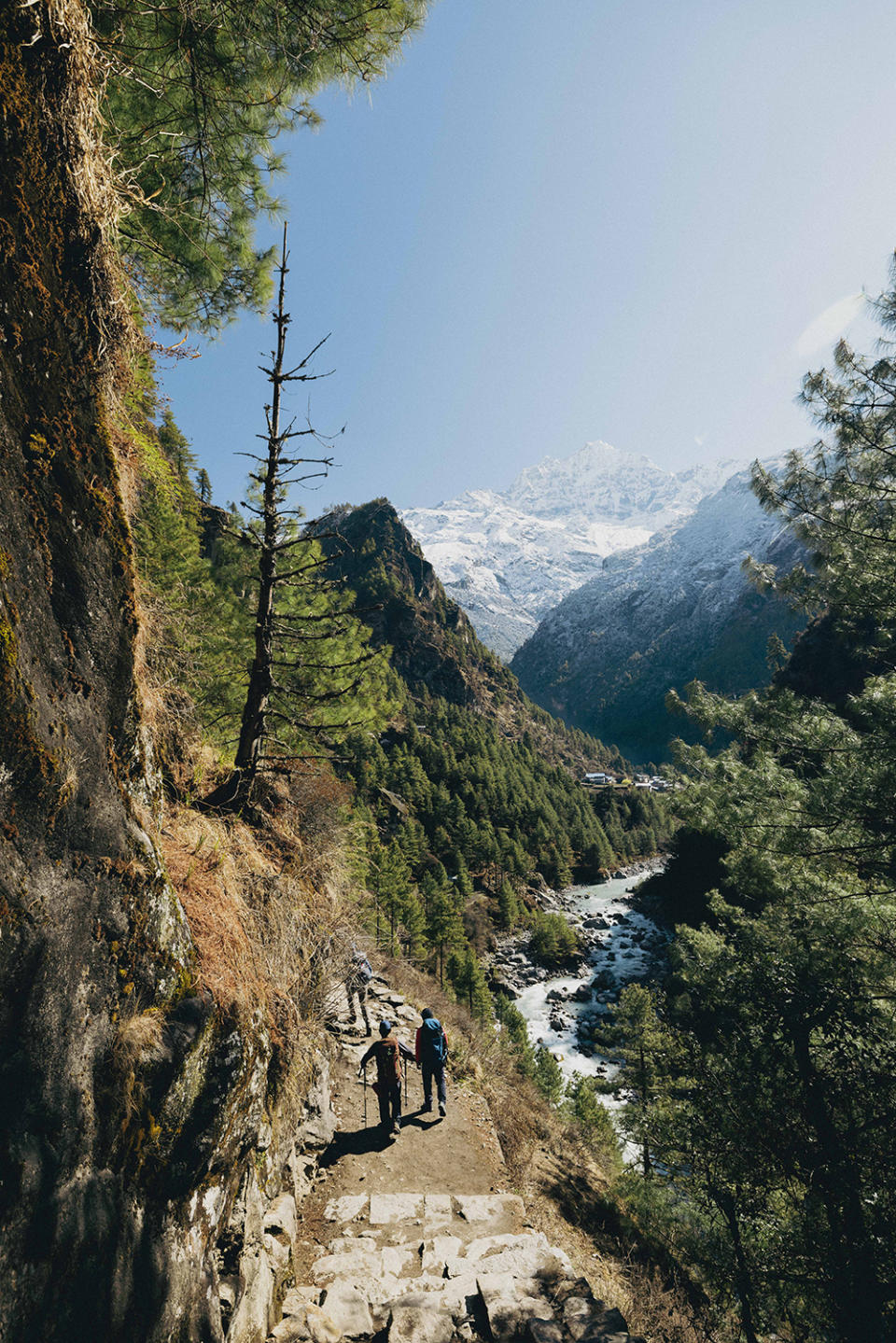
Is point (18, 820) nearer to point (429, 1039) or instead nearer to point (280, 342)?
point (280, 342)

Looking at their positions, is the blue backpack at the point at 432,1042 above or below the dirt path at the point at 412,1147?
above

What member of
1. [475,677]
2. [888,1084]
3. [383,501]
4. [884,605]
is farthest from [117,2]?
[383,501]

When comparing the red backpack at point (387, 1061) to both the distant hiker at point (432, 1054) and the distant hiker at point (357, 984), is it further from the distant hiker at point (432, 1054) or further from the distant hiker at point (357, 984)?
the distant hiker at point (357, 984)

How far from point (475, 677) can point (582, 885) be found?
6553 cm

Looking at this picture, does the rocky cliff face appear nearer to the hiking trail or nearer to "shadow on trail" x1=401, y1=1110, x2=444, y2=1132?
the hiking trail

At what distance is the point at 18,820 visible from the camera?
2309 millimetres

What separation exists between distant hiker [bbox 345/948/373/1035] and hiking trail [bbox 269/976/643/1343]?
188cm

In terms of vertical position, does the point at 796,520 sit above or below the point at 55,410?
above

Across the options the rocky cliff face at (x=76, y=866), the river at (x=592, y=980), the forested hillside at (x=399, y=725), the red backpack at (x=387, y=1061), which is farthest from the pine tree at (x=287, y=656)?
the river at (x=592, y=980)

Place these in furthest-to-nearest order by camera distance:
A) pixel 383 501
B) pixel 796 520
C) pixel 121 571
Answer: pixel 383 501, pixel 796 520, pixel 121 571

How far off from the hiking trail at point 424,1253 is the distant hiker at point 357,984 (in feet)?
6.17

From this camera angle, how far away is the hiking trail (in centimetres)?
405

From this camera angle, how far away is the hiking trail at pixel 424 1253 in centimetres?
405

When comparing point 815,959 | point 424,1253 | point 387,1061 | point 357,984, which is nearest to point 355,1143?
point 387,1061
